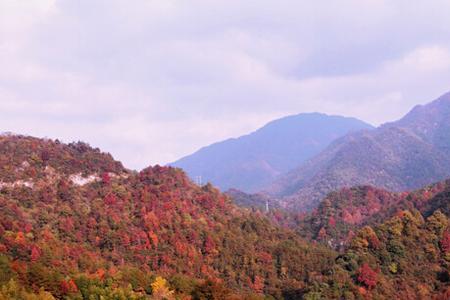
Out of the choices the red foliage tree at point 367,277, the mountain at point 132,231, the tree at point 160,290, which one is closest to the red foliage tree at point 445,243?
the red foliage tree at point 367,277

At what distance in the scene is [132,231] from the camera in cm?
5219

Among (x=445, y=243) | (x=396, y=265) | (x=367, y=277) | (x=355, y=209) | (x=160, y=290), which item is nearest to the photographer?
(x=160, y=290)

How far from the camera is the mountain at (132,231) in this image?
40972 millimetres

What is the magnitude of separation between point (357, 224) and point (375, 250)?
3576cm

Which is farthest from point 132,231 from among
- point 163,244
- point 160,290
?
point 160,290

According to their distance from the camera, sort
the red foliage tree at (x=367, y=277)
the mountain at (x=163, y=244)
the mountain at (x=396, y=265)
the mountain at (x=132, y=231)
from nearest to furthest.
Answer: the mountain at (x=163, y=244) → the mountain at (x=132, y=231) → the mountain at (x=396, y=265) → the red foliage tree at (x=367, y=277)

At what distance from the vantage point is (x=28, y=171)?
55469 mm

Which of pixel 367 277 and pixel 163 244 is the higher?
pixel 163 244

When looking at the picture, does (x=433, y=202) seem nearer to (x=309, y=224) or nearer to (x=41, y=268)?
(x=309, y=224)

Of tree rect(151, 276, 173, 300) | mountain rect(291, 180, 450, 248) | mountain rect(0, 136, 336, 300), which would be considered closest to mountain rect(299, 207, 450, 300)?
mountain rect(0, 136, 336, 300)

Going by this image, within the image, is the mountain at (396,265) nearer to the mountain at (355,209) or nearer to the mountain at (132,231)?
the mountain at (132,231)

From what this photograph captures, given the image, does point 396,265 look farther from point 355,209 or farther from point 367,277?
point 355,209

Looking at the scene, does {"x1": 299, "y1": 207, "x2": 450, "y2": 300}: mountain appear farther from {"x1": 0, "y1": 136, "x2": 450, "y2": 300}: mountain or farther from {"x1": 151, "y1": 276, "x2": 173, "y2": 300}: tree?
{"x1": 151, "y1": 276, "x2": 173, "y2": 300}: tree

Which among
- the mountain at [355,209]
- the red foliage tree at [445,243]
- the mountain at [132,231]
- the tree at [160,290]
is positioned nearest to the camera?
the tree at [160,290]
